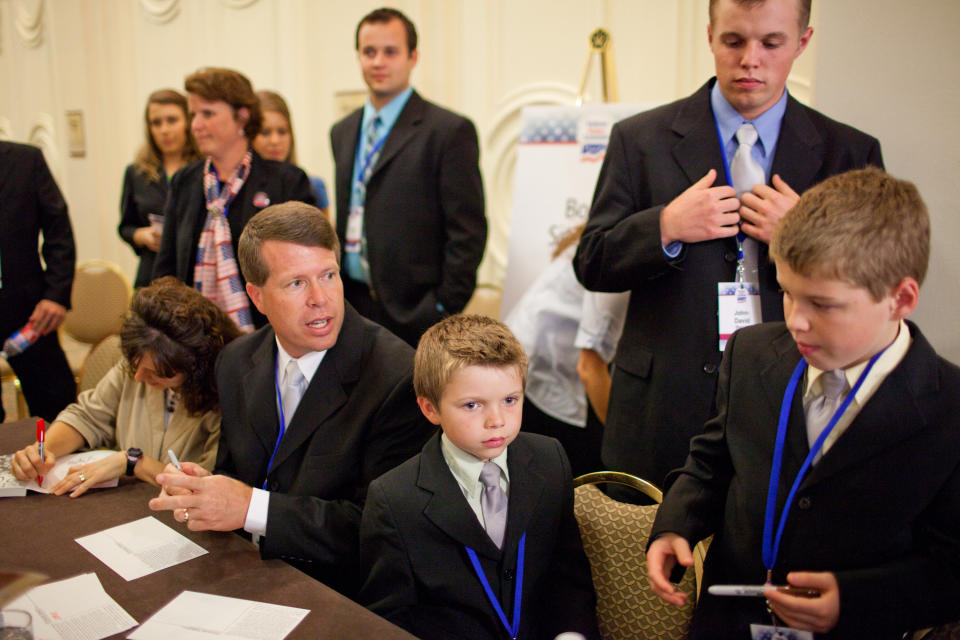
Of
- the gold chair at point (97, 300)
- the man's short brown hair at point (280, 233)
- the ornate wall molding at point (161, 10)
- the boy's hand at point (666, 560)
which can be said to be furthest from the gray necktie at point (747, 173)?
the ornate wall molding at point (161, 10)

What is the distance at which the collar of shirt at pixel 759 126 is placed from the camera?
198 centimetres

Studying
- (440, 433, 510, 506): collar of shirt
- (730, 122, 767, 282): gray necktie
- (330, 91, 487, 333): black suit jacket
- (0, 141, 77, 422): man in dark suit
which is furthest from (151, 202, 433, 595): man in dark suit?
(0, 141, 77, 422): man in dark suit

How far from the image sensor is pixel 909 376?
1269mm

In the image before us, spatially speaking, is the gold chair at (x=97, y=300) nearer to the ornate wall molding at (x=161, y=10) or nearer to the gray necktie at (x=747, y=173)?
the ornate wall molding at (x=161, y=10)

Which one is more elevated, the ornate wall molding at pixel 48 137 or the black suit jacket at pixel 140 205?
the ornate wall molding at pixel 48 137

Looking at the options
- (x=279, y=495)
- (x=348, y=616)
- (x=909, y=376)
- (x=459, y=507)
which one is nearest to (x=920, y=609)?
(x=909, y=376)

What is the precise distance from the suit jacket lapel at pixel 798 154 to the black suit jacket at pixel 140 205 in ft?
10.4

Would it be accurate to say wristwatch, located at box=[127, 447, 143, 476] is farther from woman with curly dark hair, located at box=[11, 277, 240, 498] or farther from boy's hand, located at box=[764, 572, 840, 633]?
boy's hand, located at box=[764, 572, 840, 633]

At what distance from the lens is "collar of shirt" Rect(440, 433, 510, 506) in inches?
64.7

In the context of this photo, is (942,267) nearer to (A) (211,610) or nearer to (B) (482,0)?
(A) (211,610)

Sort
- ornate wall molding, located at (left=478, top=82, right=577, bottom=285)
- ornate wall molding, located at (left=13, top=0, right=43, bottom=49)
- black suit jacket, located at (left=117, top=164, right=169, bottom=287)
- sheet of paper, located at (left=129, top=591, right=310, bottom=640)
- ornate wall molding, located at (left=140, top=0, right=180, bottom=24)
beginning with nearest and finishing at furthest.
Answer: sheet of paper, located at (left=129, top=591, right=310, bottom=640)
black suit jacket, located at (left=117, top=164, right=169, bottom=287)
ornate wall molding, located at (left=478, top=82, right=577, bottom=285)
ornate wall molding, located at (left=140, top=0, right=180, bottom=24)
ornate wall molding, located at (left=13, top=0, right=43, bottom=49)

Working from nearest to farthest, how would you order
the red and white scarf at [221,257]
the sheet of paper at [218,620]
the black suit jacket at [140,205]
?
the sheet of paper at [218,620], the red and white scarf at [221,257], the black suit jacket at [140,205]

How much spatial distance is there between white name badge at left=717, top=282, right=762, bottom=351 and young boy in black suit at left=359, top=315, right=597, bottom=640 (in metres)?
0.59

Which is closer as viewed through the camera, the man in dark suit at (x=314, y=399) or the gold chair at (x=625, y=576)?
the gold chair at (x=625, y=576)
